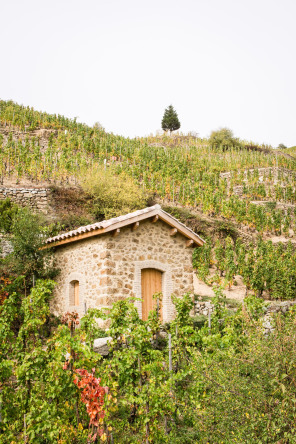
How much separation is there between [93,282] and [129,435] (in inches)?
196

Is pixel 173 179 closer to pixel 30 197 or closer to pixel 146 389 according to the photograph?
pixel 30 197

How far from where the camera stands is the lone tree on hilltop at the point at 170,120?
5331 cm

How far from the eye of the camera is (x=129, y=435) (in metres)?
5.22

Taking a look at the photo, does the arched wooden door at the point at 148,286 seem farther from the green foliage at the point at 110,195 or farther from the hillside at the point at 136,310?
the green foliage at the point at 110,195

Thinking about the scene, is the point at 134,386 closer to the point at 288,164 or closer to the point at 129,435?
the point at 129,435

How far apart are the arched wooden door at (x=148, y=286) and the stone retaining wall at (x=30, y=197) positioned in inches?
370

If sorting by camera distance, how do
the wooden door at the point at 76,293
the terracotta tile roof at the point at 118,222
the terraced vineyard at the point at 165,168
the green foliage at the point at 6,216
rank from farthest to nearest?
the terraced vineyard at the point at 165,168
the green foliage at the point at 6,216
the wooden door at the point at 76,293
the terracotta tile roof at the point at 118,222

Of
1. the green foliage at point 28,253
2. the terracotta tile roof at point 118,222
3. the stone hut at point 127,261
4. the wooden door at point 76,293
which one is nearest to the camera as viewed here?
the terracotta tile roof at point 118,222

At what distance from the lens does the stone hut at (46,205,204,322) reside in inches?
373

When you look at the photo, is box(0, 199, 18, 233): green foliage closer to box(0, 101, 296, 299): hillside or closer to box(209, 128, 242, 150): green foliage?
box(0, 101, 296, 299): hillside

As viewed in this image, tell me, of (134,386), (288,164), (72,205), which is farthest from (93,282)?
(288,164)

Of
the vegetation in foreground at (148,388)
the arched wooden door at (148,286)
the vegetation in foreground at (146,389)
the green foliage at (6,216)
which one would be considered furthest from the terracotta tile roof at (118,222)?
the green foliage at (6,216)

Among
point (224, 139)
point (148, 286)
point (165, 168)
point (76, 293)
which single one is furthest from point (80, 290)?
point (224, 139)


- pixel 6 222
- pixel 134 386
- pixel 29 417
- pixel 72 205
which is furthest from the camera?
pixel 72 205
